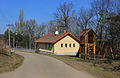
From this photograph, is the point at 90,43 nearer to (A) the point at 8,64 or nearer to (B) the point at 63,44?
(B) the point at 63,44

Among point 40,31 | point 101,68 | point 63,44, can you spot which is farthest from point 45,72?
point 40,31

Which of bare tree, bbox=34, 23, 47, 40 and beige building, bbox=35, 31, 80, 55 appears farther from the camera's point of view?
bare tree, bbox=34, 23, 47, 40

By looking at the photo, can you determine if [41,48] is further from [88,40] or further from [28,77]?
[28,77]

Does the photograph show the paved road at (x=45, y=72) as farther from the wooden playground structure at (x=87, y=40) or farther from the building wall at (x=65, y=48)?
the building wall at (x=65, y=48)

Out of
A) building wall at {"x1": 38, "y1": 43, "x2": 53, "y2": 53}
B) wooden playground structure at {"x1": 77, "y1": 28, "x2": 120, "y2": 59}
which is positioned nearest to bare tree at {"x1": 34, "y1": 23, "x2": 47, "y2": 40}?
building wall at {"x1": 38, "y1": 43, "x2": 53, "y2": 53}

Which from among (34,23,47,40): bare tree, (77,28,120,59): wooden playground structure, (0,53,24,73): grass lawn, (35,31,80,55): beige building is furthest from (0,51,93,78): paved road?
(34,23,47,40): bare tree

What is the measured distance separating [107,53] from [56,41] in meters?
12.6

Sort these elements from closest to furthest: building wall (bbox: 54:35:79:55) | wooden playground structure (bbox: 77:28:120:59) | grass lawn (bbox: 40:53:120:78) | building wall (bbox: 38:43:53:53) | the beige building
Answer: grass lawn (bbox: 40:53:120:78)
wooden playground structure (bbox: 77:28:120:59)
the beige building
building wall (bbox: 54:35:79:55)
building wall (bbox: 38:43:53:53)

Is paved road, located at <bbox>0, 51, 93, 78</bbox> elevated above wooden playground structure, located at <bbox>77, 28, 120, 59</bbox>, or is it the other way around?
wooden playground structure, located at <bbox>77, 28, 120, 59</bbox>

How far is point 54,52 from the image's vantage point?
3195 centimetres

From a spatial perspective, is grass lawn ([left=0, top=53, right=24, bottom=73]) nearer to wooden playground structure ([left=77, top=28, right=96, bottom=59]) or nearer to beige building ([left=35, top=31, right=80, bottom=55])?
wooden playground structure ([left=77, top=28, right=96, bottom=59])

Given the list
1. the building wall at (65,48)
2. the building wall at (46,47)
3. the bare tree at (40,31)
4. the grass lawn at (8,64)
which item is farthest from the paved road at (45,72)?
the bare tree at (40,31)

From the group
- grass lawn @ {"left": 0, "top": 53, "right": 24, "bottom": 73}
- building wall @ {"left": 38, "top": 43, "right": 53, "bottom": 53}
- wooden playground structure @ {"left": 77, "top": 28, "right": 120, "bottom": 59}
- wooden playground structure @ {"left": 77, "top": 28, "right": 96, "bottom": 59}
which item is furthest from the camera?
building wall @ {"left": 38, "top": 43, "right": 53, "bottom": 53}

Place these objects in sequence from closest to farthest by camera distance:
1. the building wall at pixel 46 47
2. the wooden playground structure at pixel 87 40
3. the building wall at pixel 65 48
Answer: the wooden playground structure at pixel 87 40
the building wall at pixel 65 48
the building wall at pixel 46 47
